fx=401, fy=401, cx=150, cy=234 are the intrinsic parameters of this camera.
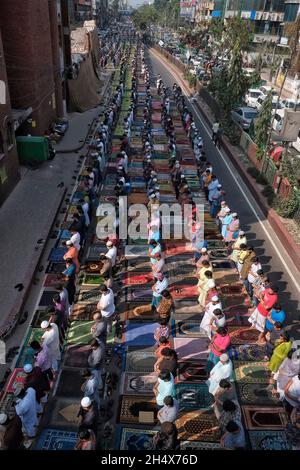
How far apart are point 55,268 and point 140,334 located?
3826mm

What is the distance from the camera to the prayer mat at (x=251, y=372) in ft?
30.3

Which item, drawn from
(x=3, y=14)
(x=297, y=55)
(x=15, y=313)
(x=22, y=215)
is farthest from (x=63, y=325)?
(x=297, y=55)

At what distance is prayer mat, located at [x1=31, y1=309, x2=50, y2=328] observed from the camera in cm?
1037

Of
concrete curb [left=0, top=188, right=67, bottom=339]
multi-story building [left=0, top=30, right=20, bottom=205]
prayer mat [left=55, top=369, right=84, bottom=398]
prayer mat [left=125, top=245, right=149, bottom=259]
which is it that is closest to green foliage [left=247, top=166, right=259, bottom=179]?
prayer mat [left=125, top=245, right=149, bottom=259]

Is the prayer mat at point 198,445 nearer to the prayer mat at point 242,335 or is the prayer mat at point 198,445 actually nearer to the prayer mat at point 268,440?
the prayer mat at point 268,440

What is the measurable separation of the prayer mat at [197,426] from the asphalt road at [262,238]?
349 centimetres

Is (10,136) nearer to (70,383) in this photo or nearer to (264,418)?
(70,383)

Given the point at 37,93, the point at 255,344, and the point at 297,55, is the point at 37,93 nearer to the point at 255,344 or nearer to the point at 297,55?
the point at 255,344

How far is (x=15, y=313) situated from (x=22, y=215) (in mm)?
5917

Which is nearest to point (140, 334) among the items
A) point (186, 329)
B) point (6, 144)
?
point (186, 329)

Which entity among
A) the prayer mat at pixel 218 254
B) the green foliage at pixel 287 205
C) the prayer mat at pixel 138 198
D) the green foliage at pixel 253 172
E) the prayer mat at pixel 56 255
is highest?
the green foliage at pixel 287 205

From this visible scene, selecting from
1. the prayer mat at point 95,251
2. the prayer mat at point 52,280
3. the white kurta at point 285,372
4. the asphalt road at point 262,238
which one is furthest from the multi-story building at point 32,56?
the white kurta at point 285,372

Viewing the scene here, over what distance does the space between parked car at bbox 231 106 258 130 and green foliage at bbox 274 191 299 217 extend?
1115 centimetres

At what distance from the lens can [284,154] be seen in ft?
60.2
